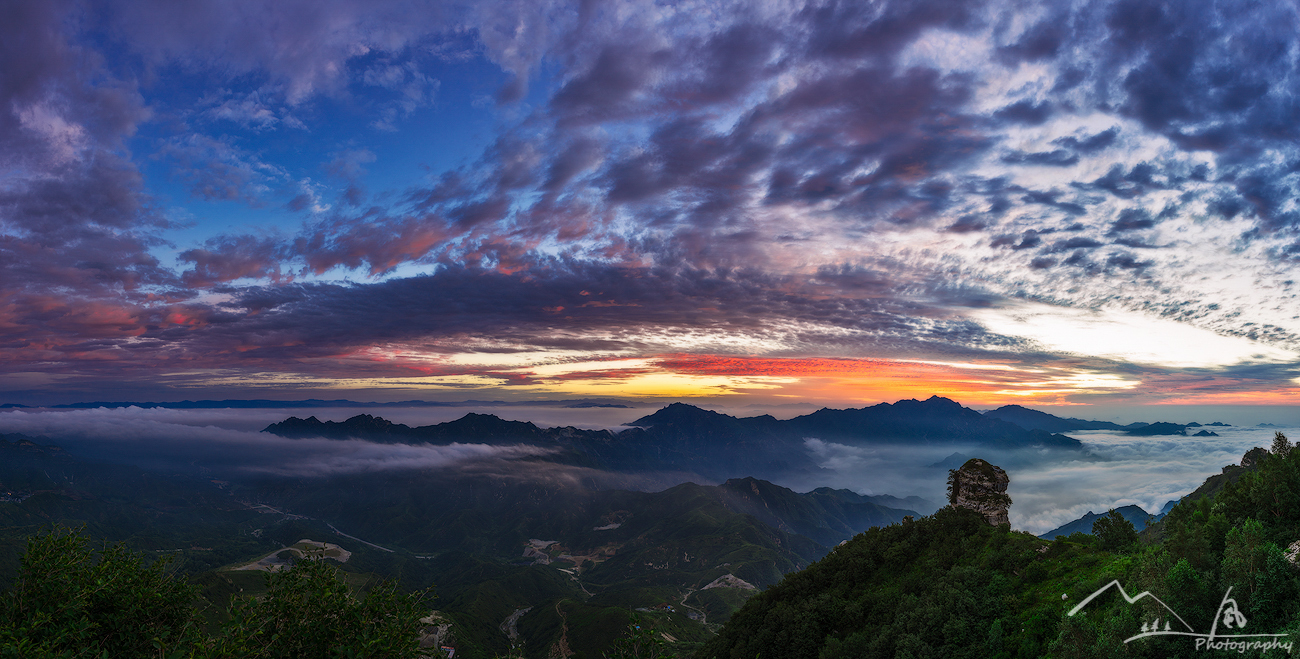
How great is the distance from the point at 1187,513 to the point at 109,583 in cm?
12405

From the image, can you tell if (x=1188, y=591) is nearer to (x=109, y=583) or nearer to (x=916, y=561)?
(x=916, y=561)

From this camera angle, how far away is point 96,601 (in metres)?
26.5

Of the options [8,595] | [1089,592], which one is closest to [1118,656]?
[1089,592]

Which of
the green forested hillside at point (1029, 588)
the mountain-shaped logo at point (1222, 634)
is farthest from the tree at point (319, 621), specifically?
the mountain-shaped logo at point (1222, 634)

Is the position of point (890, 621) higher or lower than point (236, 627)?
lower

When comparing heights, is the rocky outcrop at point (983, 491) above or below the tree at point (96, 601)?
below

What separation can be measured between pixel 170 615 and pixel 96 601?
10.8 ft

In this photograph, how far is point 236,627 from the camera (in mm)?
20906

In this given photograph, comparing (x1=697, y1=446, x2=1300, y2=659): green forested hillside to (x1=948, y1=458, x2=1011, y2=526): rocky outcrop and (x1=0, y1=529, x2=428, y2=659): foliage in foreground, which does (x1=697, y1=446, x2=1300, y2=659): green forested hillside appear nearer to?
(x1=948, y1=458, x2=1011, y2=526): rocky outcrop

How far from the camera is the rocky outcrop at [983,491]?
10375 centimetres

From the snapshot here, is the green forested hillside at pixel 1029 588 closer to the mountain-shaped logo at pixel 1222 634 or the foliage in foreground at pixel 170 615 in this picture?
the mountain-shaped logo at pixel 1222 634

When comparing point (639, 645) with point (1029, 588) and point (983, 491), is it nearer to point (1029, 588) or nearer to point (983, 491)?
point (1029, 588)

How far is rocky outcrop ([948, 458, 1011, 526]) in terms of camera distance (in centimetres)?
10375

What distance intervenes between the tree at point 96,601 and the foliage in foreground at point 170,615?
0.05 metres
